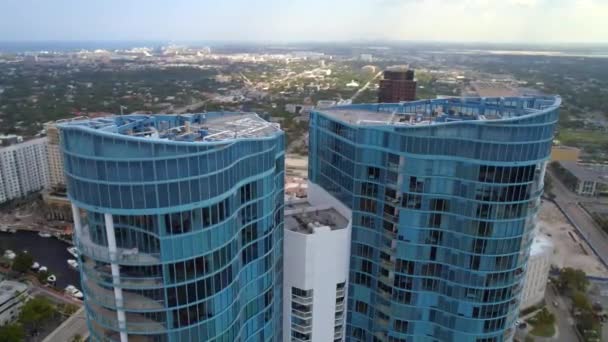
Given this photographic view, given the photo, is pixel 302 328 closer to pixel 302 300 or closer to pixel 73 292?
pixel 302 300

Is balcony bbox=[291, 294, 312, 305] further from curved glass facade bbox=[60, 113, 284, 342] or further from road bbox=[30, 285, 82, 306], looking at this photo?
road bbox=[30, 285, 82, 306]

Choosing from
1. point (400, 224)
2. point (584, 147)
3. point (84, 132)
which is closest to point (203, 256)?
point (84, 132)

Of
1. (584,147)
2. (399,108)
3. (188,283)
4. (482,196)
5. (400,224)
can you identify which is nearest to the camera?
(188,283)

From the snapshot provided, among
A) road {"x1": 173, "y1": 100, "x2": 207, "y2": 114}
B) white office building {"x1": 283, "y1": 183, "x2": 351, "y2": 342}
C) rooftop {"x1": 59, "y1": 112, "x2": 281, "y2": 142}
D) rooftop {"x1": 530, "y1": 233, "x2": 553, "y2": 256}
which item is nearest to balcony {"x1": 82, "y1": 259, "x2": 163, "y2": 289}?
rooftop {"x1": 59, "y1": 112, "x2": 281, "y2": 142}

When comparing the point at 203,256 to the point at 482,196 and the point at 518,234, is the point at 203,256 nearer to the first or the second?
the point at 482,196

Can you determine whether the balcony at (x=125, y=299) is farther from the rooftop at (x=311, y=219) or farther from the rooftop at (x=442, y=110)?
the rooftop at (x=442, y=110)

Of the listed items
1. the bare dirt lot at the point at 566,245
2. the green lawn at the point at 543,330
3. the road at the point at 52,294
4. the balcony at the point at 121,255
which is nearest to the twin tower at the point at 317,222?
the balcony at the point at 121,255
